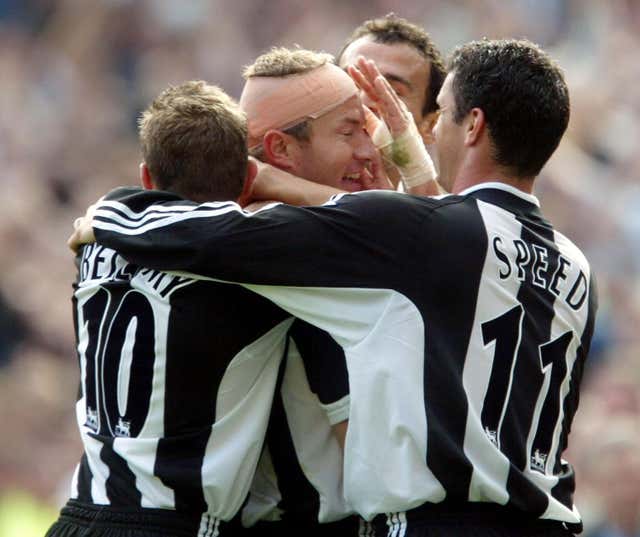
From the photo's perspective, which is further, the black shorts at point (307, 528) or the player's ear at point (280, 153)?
the player's ear at point (280, 153)

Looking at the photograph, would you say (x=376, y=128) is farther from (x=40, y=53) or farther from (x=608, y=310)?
(x=40, y=53)

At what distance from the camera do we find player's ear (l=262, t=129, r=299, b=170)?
409 cm

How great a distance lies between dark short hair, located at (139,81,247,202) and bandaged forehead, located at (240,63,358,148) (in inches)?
14.1

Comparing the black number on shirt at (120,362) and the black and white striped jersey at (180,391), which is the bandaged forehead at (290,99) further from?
the black number on shirt at (120,362)

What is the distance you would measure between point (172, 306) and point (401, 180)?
1044mm

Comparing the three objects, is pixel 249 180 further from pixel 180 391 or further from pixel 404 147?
pixel 180 391

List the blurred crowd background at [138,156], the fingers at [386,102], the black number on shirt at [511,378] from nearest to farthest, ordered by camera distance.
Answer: the black number on shirt at [511,378], the fingers at [386,102], the blurred crowd background at [138,156]

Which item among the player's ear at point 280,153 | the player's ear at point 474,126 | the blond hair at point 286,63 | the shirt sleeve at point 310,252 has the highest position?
the blond hair at point 286,63

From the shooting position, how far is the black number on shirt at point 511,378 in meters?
3.50

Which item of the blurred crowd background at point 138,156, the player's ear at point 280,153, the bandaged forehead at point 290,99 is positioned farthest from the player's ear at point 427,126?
the blurred crowd background at point 138,156

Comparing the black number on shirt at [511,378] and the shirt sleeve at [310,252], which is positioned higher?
the shirt sleeve at [310,252]

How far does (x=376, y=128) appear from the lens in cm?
418

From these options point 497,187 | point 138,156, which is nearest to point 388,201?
point 497,187

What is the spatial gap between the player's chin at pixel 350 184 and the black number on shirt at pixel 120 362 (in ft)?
2.82
